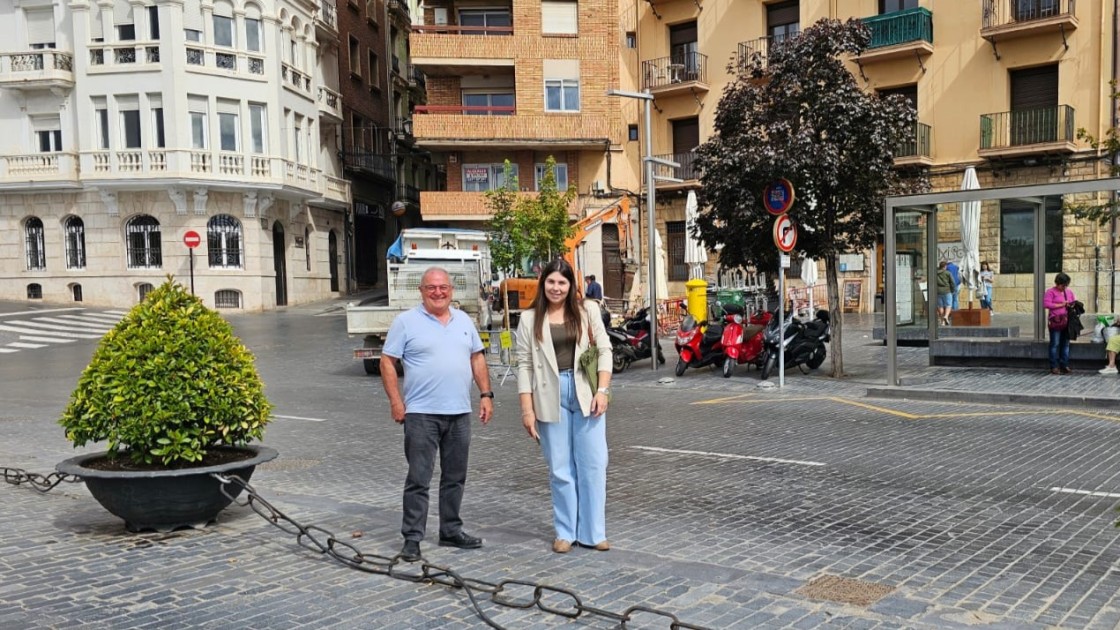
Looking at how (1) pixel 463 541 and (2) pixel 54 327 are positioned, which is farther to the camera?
(2) pixel 54 327

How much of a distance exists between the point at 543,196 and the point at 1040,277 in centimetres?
1394

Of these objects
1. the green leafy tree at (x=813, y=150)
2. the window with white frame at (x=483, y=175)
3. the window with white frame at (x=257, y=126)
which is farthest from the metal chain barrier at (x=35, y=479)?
the window with white frame at (x=483, y=175)

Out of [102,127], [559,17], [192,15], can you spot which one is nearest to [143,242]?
[102,127]

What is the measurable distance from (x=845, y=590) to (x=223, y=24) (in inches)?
1330

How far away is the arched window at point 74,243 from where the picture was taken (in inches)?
1296

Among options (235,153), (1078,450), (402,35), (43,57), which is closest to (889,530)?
(1078,450)

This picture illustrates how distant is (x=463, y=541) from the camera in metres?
5.41

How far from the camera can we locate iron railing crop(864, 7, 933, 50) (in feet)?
91.2

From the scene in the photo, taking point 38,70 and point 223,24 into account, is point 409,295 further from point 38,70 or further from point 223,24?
point 38,70

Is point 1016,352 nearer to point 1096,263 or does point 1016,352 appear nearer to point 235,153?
point 1096,263

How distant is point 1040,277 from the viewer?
1529 cm

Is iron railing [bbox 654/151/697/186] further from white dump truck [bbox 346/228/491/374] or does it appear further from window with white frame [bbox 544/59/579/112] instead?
white dump truck [bbox 346/228/491/374]

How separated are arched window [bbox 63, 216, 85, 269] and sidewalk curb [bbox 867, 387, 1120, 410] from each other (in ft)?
97.4

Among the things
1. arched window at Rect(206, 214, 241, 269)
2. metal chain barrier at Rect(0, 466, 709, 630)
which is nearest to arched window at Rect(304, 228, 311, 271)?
arched window at Rect(206, 214, 241, 269)
